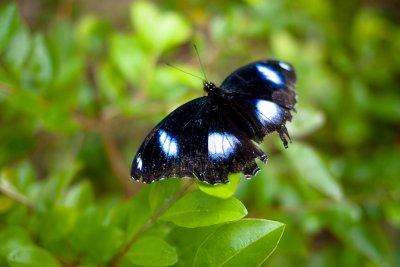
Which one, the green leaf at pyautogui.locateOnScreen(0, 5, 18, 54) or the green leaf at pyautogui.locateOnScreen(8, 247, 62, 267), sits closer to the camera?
the green leaf at pyautogui.locateOnScreen(8, 247, 62, 267)

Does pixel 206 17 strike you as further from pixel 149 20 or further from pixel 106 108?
pixel 106 108

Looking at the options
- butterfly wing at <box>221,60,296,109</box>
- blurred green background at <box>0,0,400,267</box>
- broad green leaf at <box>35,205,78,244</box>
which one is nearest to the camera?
broad green leaf at <box>35,205,78,244</box>

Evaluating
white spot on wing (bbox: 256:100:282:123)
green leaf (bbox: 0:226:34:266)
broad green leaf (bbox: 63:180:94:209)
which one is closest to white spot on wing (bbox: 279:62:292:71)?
white spot on wing (bbox: 256:100:282:123)

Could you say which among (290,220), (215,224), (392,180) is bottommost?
(215,224)

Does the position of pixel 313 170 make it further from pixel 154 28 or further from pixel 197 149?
pixel 154 28

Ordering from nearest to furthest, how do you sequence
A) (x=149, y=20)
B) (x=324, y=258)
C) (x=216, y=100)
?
(x=216, y=100) < (x=149, y=20) < (x=324, y=258)

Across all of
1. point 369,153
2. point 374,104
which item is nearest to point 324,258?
point 369,153

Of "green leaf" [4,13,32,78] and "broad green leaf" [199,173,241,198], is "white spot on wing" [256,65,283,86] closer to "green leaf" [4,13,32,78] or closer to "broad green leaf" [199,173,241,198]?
"broad green leaf" [199,173,241,198]
